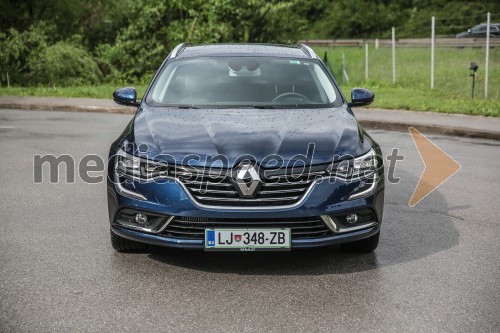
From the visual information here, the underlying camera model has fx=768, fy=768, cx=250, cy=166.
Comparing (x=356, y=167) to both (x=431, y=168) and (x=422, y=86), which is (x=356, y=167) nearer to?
(x=431, y=168)

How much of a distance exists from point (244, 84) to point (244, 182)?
6.24ft

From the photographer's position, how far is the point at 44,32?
26406mm

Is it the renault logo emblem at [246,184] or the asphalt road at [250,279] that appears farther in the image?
the renault logo emblem at [246,184]

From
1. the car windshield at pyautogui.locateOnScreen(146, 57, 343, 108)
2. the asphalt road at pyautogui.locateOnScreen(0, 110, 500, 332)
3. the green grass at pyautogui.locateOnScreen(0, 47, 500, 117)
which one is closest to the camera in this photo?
the asphalt road at pyautogui.locateOnScreen(0, 110, 500, 332)

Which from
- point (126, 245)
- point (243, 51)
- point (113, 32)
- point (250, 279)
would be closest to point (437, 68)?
point (113, 32)

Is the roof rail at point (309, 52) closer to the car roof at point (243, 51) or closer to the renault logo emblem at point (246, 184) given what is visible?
the car roof at point (243, 51)

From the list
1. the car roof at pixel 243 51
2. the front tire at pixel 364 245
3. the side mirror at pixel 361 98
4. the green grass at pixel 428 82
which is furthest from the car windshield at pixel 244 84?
the green grass at pixel 428 82

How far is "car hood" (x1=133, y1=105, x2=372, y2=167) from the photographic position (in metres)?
5.16

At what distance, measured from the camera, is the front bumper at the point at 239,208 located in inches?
197

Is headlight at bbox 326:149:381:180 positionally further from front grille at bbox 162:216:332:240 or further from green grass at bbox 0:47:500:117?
green grass at bbox 0:47:500:117

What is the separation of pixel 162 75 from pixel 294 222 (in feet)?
7.99

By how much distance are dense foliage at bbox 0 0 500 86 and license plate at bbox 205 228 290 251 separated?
2067 cm

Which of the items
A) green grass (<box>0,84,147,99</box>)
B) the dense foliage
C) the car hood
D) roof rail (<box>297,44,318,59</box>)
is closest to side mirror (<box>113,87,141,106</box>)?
the car hood

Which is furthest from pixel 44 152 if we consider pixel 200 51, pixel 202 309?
pixel 202 309
